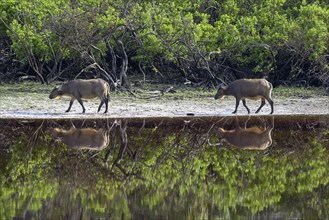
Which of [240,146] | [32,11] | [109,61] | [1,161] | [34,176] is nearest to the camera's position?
[34,176]

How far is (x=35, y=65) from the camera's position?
27.5 m

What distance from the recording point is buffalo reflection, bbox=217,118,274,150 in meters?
16.0

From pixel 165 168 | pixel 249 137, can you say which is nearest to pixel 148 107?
pixel 249 137

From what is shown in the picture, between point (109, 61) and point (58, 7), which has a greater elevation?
point (58, 7)

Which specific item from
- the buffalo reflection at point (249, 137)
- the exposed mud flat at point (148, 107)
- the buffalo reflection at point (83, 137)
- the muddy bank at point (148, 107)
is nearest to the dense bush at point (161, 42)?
the exposed mud flat at point (148, 107)

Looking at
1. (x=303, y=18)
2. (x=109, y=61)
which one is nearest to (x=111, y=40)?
(x=109, y=61)

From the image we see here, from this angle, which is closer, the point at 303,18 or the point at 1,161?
the point at 1,161

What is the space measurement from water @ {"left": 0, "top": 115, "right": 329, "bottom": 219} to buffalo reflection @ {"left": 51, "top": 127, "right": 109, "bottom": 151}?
2 centimetres

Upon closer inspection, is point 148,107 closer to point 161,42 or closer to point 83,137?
point 161,42

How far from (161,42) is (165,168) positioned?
13.9m

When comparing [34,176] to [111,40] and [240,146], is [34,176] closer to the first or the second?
[240,146]

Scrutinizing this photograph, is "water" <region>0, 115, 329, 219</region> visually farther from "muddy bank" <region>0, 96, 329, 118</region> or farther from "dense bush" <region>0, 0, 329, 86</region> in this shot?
"dense bush" <region>0, 0, 329, 86</region>

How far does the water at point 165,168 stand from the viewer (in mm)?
10109

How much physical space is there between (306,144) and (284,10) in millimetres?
14517
